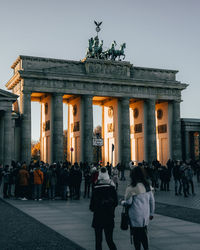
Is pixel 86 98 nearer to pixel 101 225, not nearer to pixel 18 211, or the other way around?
pixel 18 211

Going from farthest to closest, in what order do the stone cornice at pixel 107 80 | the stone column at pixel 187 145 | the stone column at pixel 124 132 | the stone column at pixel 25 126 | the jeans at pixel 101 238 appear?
1. the stone column at pixel 187 145
2. the stone column at pixel 124 132
3. the stone cornice at pixel 107 80
4. the stone column at pixel 25 126
5. the jeans at pixel 101 238

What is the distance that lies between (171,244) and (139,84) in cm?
5524

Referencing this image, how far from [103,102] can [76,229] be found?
189 feet

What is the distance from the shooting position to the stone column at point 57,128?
57.9m

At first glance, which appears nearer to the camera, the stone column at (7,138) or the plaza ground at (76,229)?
the plaza ground at (76,229)

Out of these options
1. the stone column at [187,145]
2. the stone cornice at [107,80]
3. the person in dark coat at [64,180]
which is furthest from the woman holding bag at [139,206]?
the stone column at [187,145]

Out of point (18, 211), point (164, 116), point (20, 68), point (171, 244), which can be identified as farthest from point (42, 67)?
point (171, 244)

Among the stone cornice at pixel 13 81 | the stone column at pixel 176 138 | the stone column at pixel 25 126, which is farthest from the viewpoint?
the stone column at pixel 176 138

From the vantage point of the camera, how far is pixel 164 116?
68.9 meters

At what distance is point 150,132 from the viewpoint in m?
64.2

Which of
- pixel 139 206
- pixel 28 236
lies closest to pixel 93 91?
pixel 28 236

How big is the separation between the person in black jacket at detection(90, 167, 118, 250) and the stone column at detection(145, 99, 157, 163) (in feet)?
182

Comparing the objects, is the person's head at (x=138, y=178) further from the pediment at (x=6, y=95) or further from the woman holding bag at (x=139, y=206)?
the pediment at (x=6, y=95)

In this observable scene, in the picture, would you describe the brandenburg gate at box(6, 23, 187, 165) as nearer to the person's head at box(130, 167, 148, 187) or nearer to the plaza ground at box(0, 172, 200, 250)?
the plaza ground at box(0, 172, 200, 250)
